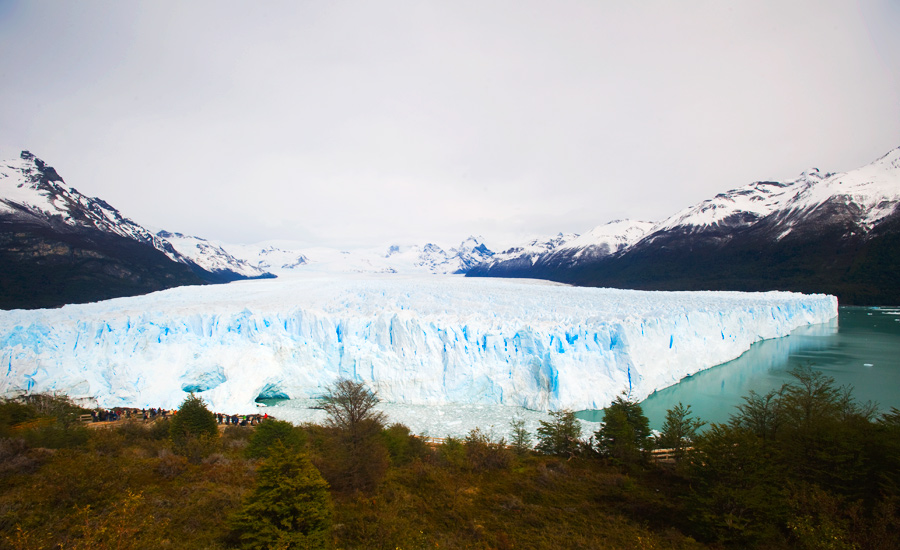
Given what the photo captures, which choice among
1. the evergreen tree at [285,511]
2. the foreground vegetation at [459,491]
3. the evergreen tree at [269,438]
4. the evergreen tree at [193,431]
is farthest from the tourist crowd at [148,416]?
the evergreen tree at [285,511]

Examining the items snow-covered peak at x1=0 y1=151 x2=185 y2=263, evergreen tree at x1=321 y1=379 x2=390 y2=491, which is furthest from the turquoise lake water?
snow-covered peak at x1=0 y1=151 x2=185 y2=263

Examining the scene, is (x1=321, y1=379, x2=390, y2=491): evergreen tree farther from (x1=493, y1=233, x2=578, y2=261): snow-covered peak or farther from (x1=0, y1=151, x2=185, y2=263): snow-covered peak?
(x1=493, y1=233, x2=578, y2=261): snow-covered peak

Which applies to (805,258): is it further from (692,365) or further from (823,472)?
(823,472)

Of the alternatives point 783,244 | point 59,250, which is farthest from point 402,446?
point 783,244

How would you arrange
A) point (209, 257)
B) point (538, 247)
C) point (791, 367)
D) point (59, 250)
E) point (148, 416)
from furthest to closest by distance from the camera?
1. point (538, 247)
2. point (209, 257)
3. point (59, 250)
4. point (791, 367)
5. point (148, 416)

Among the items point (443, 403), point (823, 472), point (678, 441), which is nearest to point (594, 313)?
point (443, 403)

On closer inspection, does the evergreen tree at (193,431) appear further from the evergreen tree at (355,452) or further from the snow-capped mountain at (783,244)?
the snow-capped mountain at (783,244)

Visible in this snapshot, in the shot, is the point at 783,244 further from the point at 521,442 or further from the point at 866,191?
the point at 521,442
